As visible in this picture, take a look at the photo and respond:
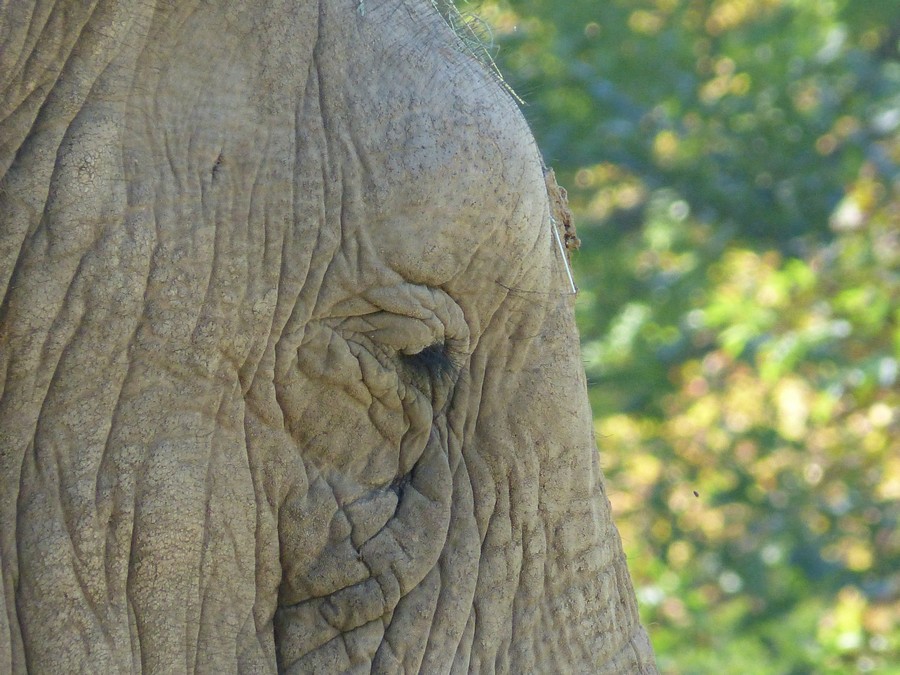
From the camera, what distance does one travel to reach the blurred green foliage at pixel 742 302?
16.5ft

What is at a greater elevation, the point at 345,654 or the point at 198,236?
the point at 198,236

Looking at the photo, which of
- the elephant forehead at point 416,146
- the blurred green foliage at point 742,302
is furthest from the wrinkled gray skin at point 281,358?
the blurred green foliage at point 742,302

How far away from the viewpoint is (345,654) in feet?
4.89

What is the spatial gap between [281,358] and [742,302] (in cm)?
394

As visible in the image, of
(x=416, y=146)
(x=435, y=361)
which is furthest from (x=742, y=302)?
(x=416, y=146)

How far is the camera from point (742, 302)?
16.8 feet

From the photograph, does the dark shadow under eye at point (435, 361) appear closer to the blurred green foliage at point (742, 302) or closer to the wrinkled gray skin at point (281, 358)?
the wrinkled gray skin at point (281, 358)

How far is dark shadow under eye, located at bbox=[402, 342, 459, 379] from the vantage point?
1524 mm

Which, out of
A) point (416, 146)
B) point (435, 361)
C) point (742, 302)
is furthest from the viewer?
point (742, 302)

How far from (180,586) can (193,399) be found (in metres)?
0.19

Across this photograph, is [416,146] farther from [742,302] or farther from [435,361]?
[742,302]

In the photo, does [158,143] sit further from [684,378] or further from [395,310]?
[684,378]

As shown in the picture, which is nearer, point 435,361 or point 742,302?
point 435,361

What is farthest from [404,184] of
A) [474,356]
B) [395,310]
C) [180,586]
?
[180,586]
